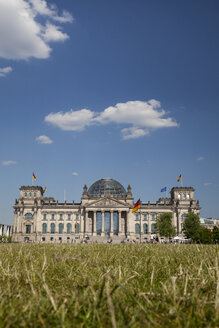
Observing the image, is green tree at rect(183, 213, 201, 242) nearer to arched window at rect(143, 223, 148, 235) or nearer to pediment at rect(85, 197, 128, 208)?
arched window at rect(143, 223, 148, 235)

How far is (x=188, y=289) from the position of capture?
2473 millimetres

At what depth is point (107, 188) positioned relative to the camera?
10588cm

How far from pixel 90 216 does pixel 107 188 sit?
13200 mm

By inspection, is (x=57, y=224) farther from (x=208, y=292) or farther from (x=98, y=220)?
(x=208, y=292)

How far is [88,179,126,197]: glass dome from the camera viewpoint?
345ft

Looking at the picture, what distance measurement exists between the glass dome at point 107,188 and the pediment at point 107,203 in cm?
816

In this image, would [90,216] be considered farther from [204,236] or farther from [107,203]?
[204,236]

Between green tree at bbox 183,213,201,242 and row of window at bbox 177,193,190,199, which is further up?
row of window at bbox 177,193,190,199

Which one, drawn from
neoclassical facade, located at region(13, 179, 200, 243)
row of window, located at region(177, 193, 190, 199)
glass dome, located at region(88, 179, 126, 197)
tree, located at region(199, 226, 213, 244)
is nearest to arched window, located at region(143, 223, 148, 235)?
neoclassical facade, located at region(13, 179, 200, 243)

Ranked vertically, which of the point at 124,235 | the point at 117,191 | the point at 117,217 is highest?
the point at 117,191

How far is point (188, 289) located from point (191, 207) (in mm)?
96926

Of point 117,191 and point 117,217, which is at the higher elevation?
point 117,191

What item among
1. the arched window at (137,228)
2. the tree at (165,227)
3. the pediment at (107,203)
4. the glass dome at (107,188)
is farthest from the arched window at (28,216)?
the tree at (165,227)

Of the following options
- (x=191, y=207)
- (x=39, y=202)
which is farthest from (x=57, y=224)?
(x=191, y=207)
